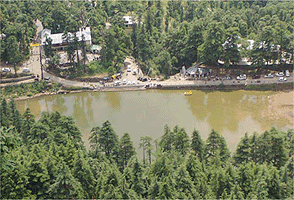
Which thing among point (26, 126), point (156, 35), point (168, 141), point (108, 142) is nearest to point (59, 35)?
point (156, 35)

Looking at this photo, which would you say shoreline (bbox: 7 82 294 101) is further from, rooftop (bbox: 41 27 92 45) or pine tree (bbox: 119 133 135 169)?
pine tree (bbox: 119 133 135 169)

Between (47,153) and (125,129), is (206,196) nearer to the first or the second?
(47,153)

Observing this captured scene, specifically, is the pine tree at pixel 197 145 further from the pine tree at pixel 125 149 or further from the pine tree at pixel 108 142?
the pine tree at pixel 108 142

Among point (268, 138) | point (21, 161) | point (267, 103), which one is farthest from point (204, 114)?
point (21, 161)

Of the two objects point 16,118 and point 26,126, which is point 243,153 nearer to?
point 26,126

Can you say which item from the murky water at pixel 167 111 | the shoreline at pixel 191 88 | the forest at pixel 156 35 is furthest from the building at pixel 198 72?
the murky water at pixel 167 111

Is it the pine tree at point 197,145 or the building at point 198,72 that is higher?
the building at point 198,72
